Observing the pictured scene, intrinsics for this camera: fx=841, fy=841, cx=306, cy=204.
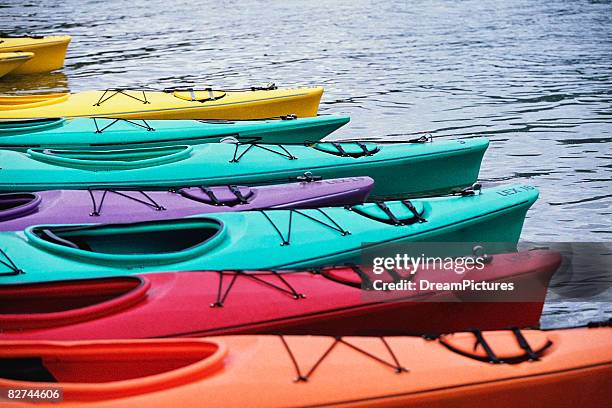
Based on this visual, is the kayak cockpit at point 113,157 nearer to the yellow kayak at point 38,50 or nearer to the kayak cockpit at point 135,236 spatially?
the kayak cockpit at point 135,236

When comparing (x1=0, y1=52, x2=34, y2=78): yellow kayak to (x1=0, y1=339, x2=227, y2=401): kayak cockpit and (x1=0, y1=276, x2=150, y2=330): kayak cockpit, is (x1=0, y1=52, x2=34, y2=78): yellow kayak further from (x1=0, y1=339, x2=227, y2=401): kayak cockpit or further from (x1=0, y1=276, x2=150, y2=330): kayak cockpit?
(x1=0, y1=339, x2=227, y2=401): kayak cockpit

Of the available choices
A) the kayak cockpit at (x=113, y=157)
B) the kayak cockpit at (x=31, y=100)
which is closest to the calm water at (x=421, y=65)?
the kayak cockpit at (x=113, y=157)

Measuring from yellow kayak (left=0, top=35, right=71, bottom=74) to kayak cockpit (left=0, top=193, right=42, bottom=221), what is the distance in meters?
6.74

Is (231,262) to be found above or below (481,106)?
above

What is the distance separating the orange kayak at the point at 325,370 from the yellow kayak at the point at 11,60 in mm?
8189

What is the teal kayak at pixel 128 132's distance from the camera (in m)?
6.43

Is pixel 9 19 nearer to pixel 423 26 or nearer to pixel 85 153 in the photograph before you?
pixel 423 26

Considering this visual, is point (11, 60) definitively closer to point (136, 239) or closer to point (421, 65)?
point (421, 65)

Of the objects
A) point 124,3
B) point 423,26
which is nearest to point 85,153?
point 423,26

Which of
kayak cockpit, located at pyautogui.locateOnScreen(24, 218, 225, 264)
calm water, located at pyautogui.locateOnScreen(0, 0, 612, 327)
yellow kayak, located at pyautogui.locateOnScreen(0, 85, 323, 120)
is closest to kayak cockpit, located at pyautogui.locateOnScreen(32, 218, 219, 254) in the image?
kayak cockpit, located at pyautogui.locateOnScreen(24, 218, 225, 264)

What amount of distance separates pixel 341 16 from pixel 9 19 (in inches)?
262

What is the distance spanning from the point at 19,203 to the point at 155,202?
0.80 m

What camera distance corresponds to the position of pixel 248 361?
120 inches

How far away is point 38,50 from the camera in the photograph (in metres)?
11.3
